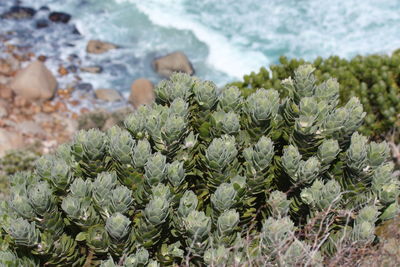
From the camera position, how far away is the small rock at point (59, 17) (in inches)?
Result: 830

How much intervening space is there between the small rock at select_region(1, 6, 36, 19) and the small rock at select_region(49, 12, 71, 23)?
0.74 metres

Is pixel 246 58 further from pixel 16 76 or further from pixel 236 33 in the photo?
pixel 16 76

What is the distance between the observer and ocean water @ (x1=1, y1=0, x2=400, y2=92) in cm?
1959

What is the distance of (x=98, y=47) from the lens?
1977 cm

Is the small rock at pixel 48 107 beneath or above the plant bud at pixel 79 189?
beneath

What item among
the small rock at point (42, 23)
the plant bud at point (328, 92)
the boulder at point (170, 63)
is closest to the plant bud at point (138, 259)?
the plant bud at point (328, 92)

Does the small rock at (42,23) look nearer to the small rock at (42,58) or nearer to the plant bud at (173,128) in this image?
the small rock at (42,58)

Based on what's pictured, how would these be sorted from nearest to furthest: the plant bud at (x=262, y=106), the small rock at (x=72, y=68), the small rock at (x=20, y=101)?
the plant bud at (x=262, y=106) < the small rock at (x=20, y=101) < the small rock at (x=72, y=68)

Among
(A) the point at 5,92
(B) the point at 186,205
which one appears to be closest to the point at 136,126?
(B) the point at 186,205

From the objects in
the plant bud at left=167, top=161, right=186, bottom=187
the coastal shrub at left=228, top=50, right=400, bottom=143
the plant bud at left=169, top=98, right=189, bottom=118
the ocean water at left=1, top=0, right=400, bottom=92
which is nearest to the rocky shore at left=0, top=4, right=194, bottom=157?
the ocean water at left=1, top=0, right=400, bottom=92

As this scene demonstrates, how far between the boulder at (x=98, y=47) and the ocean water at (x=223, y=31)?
8.7 inches

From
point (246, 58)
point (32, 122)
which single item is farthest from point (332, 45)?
point (32, 122)

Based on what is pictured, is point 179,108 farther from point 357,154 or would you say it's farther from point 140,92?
point 140,92

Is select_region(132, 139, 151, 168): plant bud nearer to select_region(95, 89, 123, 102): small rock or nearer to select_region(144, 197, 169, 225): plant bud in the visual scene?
select_region(144, 197, 169, 225): plant bud
